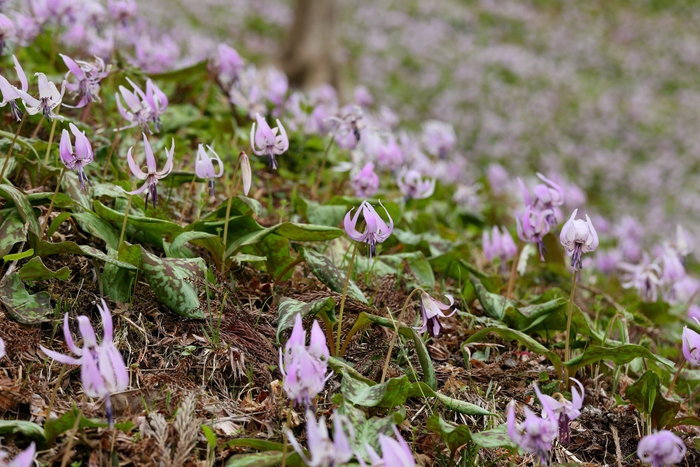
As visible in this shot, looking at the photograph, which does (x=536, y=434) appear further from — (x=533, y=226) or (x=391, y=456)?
(x=533, y=226)

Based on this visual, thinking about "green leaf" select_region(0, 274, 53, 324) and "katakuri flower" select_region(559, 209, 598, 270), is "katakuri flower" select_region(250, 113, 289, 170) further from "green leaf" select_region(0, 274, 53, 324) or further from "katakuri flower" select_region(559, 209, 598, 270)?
"katakuri flower" select_region(559, 209, 598, 270)

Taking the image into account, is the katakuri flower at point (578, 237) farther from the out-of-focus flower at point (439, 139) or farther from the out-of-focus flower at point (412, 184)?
the out-of-focus flower at point (439, 139)

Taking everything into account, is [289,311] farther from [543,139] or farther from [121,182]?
[543,139]

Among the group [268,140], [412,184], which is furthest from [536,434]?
[412,184]

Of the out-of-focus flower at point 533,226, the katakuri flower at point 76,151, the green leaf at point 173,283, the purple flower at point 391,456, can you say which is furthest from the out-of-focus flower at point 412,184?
the purple flower at point 391,456

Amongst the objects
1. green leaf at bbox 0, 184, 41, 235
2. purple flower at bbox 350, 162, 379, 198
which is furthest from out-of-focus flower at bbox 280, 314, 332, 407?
purple flower at bbox 350, 162, 379, 198

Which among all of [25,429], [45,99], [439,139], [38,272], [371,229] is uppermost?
[45,99]
